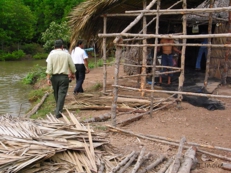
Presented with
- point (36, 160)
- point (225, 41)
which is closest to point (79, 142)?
point (36, 160)

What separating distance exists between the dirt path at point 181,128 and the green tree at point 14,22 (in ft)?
92.9

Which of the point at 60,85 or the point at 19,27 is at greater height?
the point at 19,27

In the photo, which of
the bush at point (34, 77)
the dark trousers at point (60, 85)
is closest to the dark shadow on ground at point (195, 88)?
the dark trousers at point (60, 85)

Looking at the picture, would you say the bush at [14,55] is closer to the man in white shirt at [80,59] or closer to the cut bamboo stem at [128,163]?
the man in white shirt at [80,59]

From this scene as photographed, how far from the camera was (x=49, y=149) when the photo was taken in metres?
3.71

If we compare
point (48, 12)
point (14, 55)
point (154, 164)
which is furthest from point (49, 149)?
point (48, 12)

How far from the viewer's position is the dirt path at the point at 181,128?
4.69 m

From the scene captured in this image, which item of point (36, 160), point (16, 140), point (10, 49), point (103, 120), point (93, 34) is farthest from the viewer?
point (10, 49)

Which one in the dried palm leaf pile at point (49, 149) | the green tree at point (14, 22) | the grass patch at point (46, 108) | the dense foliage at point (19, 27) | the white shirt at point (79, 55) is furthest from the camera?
the green tree at point (14, 22)

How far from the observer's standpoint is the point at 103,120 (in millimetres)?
6277

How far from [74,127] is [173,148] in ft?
5.04

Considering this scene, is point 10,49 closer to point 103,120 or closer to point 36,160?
point 103,120

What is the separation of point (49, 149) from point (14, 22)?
3196 cm

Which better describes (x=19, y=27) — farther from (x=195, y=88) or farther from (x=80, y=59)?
(x=195, y=88)
